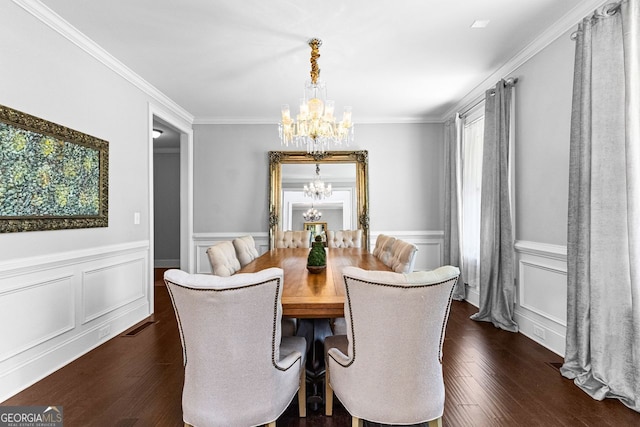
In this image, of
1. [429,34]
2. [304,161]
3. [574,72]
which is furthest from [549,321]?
[304,161]

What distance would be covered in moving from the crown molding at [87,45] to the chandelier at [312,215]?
241cm

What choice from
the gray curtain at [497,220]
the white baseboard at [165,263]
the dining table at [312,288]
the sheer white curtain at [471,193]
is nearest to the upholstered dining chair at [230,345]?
the dining table at [312,288]

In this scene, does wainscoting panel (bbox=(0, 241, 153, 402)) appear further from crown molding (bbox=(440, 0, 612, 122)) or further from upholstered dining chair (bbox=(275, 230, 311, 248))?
crown molding (bbox=(440, 0, 612, 122))

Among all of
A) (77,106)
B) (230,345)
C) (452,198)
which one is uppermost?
(77,106)

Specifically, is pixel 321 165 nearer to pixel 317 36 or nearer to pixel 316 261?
pixel 317 36

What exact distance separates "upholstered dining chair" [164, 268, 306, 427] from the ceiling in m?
2.01

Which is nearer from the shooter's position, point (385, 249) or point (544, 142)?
point (544, 142)

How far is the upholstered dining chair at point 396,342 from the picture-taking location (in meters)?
1.42

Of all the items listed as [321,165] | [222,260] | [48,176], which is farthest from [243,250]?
[321,165]

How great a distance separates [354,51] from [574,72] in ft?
5.60

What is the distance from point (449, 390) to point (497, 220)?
6.18 ft

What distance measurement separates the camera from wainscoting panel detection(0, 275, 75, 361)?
2.22m

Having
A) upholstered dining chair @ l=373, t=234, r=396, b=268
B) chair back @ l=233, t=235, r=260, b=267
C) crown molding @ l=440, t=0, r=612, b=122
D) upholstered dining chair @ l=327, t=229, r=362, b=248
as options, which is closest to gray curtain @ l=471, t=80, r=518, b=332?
crown molding @ l=440, t=0, r=612, b=122

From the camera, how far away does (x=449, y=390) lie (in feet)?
7.39
